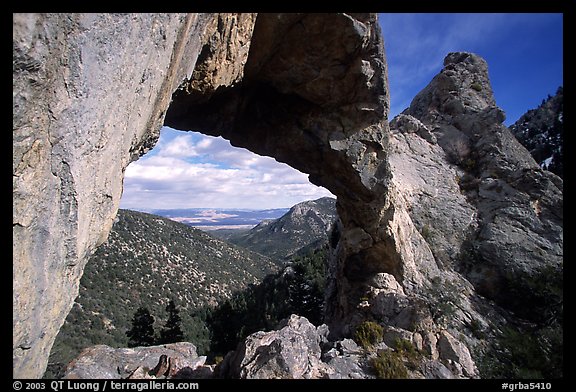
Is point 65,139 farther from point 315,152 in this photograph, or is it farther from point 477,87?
point 477,87

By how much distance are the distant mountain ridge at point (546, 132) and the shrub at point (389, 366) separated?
2988 cm

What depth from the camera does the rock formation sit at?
379cm

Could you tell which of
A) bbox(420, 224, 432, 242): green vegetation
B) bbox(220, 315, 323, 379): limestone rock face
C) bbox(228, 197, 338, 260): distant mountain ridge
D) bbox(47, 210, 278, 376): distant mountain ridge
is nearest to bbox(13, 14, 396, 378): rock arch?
bbox(220, 315, 323, 379): limestone rock face

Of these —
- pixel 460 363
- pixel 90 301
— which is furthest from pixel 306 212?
pixel 460 363

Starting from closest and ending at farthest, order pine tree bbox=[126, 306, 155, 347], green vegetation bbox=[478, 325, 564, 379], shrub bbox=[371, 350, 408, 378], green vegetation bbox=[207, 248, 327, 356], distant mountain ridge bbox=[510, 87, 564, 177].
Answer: shrub bbox=[371, 350, 408, 378], green vegetation bbox=[478, 325, 564, 379], pine tree bbox=[126, 306, 155, 347], green vegetation bbox=[207, 248, 327, 356], distant mountain ridge bbox=[510, 87, 564, 177]

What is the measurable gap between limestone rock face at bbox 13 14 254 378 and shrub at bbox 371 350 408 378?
7.57m

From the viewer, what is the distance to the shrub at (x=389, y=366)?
8.29 metres

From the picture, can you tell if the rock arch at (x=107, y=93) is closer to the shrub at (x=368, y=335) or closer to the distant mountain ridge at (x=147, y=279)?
the shrub at (x=368, y=335)

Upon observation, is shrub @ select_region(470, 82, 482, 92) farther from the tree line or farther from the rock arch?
the tree line

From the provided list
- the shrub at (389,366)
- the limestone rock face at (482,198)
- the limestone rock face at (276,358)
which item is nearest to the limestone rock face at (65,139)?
the limestone rock face at (276,358)

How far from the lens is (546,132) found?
35.1 m

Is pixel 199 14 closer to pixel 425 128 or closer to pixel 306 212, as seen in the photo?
pixel 425 128

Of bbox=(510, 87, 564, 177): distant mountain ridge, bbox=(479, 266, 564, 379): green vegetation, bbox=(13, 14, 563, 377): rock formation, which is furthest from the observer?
bbox=(510, 87, 564, 177): distant mountain ridge

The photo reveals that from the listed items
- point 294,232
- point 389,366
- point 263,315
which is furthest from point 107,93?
point 294,232
